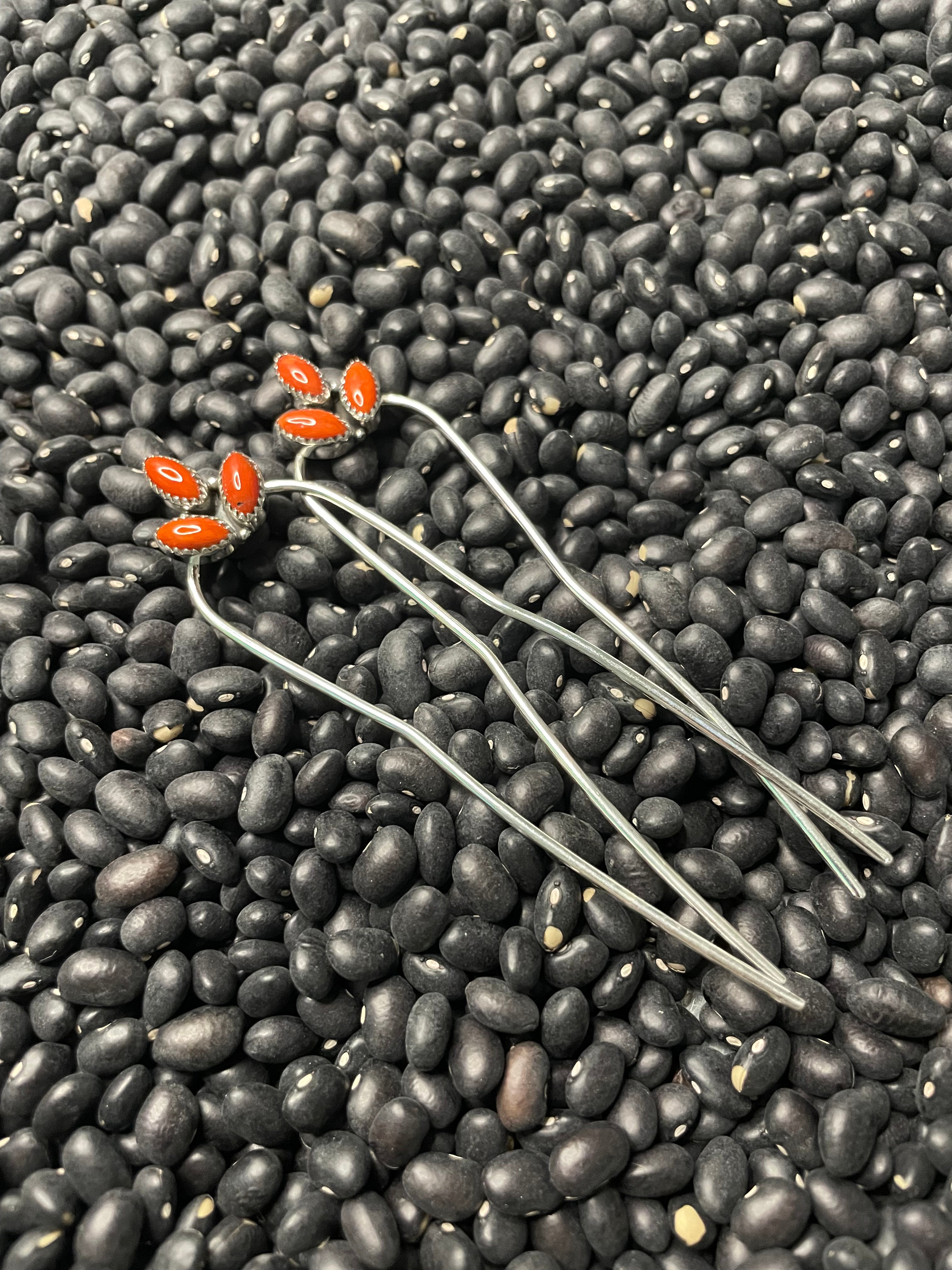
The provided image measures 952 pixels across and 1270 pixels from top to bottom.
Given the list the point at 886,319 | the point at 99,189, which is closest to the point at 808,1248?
the point at 886,319

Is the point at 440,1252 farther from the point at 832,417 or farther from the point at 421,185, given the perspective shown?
the point at 421,185

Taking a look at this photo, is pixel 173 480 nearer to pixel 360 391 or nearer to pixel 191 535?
pixel 191 535

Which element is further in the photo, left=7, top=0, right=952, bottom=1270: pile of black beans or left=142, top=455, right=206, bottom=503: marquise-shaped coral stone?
left=142, top=455, right=206, bottom=503: marquise-shaped coral stone

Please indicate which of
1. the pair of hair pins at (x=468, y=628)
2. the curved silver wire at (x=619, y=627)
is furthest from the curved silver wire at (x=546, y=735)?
the curved silver wire at (x=619, y=627)

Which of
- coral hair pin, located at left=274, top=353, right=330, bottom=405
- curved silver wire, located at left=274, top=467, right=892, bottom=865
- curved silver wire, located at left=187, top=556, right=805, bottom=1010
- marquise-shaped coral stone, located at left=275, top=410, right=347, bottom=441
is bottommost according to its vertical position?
curved silver wire, located at left=187, top=556, right=805, bottom=1010

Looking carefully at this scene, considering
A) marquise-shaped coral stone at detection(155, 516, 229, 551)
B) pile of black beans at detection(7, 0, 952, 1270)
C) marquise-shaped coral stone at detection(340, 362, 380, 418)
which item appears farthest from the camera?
marquise-shaped coral stone at detection(340, 362, 380, 418)

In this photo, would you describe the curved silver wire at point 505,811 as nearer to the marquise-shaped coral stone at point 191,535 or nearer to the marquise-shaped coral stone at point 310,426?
the marquise-shaped coral stone at point 191,535

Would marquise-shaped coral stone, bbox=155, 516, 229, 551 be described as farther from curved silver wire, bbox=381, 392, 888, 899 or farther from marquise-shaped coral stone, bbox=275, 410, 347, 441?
curved silver wire, bbox=381, 392, 888, 899

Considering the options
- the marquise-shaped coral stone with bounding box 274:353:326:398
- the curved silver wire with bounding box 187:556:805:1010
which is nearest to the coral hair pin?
the marquise-shaped coral stone with bounding box 274:353:326:398
